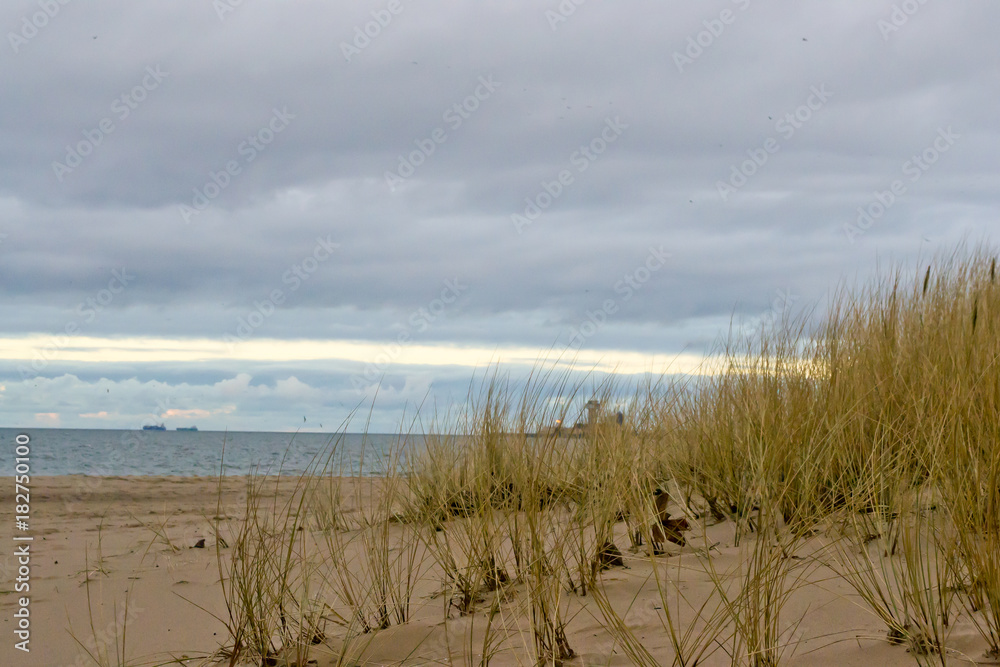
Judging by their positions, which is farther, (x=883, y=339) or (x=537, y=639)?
(x=883, y=339)

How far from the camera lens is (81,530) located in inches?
202

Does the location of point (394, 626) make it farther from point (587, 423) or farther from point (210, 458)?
point (210, 458)

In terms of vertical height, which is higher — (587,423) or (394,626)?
(587,423)

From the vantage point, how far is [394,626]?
2283 mm

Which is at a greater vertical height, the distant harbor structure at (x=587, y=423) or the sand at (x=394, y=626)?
the distant harbor structure at (x=587, y=423)

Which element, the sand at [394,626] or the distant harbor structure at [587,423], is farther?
the distant harbor structure at [587,423]

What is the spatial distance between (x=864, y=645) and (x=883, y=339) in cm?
248

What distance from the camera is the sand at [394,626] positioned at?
6.04 ft

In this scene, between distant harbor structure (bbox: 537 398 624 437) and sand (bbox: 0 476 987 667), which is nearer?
sand (bbox: 0 476 987 667)

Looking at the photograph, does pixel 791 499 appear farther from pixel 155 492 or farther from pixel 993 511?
pixel 155 492

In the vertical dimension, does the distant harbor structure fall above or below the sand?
above

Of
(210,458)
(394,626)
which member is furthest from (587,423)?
(210,458)

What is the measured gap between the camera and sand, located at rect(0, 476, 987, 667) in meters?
1.84

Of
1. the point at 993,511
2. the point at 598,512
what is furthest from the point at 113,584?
the point at 993,511
